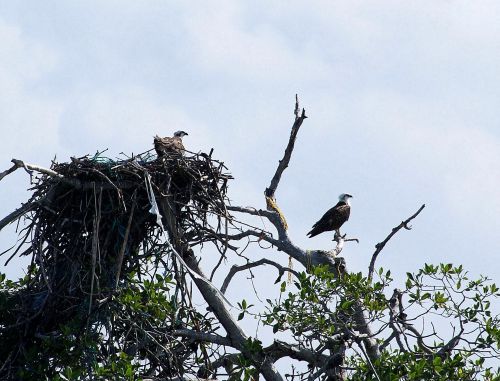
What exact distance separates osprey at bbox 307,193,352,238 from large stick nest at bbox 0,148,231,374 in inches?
154

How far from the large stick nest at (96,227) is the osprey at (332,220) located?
3.90 meters

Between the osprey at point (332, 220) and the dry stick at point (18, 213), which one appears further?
the osprey at point (332, 220)

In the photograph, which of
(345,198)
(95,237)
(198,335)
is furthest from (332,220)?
(95,237)

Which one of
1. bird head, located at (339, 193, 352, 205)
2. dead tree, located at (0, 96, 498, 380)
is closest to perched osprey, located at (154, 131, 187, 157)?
dead tree, located at (0, 96, 498, 380)

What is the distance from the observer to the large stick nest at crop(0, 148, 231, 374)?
9953mm

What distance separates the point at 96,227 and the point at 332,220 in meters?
5.02

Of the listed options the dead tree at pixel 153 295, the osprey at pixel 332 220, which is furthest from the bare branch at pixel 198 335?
the osprey at pixel 332 220

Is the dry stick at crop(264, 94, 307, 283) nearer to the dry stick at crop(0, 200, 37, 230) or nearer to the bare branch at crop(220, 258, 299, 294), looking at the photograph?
the bare branch at crop(220, 258, 299, 294)

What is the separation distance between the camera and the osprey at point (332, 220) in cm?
1420

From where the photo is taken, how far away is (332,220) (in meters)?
14.2

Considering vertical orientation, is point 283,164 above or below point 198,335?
above

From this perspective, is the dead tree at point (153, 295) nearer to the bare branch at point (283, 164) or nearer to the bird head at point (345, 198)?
the bare branch at point (283, 164)

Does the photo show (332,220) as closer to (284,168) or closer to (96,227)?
(284,168)

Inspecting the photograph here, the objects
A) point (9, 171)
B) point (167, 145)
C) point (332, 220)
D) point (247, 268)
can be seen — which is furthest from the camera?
point (332, 220)
